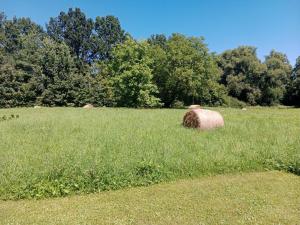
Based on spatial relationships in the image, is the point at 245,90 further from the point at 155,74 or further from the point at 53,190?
the point at 53,190

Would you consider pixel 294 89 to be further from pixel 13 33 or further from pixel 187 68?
pixel 13 33

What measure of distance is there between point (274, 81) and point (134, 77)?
88.3 feet

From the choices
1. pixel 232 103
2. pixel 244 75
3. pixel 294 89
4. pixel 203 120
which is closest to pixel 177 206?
pixel 203 120

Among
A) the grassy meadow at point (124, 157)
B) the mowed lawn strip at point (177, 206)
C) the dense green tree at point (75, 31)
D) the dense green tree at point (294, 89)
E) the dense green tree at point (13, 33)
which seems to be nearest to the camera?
the mowed lawn strip at point (177, 206)

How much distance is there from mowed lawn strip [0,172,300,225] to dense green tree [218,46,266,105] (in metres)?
45.8

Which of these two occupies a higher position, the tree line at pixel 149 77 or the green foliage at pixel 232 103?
the tree line at pixel 149 77

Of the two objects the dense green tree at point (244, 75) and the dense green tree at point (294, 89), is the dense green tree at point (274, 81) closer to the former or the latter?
the dense green tree at point (244, 75)

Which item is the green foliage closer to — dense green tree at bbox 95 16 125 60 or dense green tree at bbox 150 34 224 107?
dense green tree at bbox 150 34 224 107

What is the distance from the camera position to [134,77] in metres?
37.6

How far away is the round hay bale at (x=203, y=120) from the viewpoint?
13.0 m

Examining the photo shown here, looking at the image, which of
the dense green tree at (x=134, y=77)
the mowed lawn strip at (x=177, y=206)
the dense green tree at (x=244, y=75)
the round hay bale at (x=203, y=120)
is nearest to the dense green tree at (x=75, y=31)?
the dense green tree at (x=134, y=77)

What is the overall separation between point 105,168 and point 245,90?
4758 centimetres

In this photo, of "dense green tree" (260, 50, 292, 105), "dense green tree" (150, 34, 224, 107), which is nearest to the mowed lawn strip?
"dense green tree" (150, 34, 224, 107)

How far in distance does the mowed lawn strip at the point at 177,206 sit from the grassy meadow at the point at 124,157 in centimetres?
44
